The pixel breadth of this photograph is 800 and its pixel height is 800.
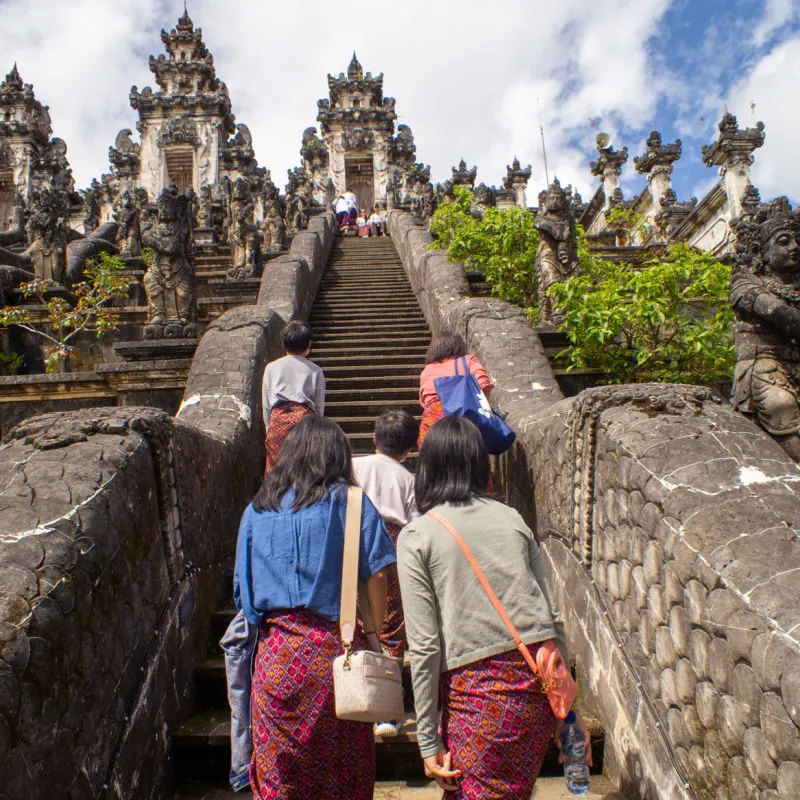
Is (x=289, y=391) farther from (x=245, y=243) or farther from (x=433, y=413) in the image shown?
(x=245, y=243)

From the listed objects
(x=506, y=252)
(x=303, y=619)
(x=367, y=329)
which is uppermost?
(x=506, y=252)

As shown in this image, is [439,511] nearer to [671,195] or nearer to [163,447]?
[163,447]

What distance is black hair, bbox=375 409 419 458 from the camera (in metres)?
3.19

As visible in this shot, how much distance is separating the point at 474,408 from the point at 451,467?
5.57ft

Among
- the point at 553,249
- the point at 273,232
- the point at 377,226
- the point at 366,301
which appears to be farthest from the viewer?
the point at 377,226

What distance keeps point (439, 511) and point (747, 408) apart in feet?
8.73

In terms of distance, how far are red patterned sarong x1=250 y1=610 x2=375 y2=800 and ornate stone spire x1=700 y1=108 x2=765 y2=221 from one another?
16644 millimetres

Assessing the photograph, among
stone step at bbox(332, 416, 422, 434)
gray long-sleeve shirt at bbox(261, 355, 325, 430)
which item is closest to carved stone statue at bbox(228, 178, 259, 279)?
stone step at bbox(332, 416, 422, 434)

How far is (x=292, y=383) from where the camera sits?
4.20m

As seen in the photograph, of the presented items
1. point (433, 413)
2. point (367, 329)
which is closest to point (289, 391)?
point (433, 413)

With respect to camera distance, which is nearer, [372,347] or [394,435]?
[394,435]

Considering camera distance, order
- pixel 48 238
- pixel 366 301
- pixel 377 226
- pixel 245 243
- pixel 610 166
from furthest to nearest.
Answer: pixel 610 166, pixel 377 226, pixel 245 243, pixel 48 238, pixel 366 301

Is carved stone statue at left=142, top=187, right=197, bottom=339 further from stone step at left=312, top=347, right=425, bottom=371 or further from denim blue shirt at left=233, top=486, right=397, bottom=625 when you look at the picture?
denim blue shirt at left=233, top=486, right=397, bottom=625

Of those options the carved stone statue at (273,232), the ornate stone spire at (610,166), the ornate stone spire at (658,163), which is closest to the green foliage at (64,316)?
the carved stone statue at (273,232)
